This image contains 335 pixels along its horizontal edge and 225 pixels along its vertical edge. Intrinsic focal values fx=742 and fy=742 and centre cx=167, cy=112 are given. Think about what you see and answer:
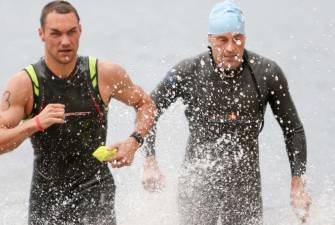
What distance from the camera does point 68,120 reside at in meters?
4.60

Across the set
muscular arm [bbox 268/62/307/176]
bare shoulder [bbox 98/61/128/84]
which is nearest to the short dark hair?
bare shoulder [bbox 98/61/128/84]

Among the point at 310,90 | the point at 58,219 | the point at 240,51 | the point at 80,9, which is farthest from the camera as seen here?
the point at 80,9

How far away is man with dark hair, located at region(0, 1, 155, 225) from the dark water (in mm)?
6155

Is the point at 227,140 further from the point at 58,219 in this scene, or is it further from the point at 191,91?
the point at 58,219

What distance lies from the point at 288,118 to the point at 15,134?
1.96 m

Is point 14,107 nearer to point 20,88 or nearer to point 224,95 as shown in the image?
point 20,88

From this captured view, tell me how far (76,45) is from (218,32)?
1.11m

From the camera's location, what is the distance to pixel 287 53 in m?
16.0

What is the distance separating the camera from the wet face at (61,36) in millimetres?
4516

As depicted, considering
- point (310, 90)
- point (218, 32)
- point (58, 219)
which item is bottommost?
point (310, 90)

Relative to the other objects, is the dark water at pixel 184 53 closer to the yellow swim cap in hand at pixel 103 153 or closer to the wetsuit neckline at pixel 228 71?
the wetsuit neckline at pixel 228 71

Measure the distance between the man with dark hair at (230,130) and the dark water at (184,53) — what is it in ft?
18.5

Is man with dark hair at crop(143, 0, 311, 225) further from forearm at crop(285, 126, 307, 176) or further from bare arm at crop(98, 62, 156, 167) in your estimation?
bare arm at crop(98, 62, 156, 167)

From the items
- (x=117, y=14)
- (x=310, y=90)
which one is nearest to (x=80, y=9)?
(x=117, y=14)
